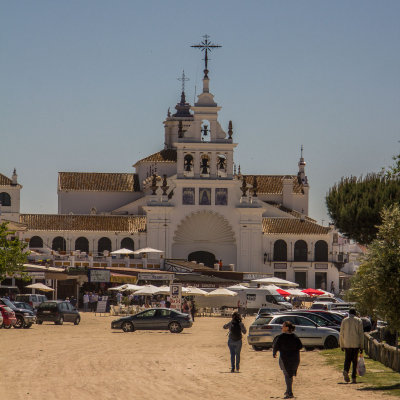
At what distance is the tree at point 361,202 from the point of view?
229 feet

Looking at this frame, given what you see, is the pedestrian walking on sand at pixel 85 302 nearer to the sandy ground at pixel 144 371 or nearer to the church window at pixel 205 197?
the church window at pixel 205 197

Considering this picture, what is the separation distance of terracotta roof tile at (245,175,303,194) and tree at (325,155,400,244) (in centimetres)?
4270

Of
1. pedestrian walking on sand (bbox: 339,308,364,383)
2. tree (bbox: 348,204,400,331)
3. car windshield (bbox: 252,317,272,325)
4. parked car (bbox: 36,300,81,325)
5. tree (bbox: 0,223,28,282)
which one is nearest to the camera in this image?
pedestrian walking on sand (bbox: 339,308,364,383)

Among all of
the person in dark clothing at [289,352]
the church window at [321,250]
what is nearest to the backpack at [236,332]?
the person in dark clothing at [289,352]

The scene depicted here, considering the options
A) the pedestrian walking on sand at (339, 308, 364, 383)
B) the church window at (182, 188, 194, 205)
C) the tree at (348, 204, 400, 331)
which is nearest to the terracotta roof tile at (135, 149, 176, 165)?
the church window at (182, 188, 194, 205)

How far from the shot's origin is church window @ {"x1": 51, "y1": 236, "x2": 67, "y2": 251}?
10153cm

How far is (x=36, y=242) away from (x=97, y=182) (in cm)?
1418

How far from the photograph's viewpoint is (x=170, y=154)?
386 feet

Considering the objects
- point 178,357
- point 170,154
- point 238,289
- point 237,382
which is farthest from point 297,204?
point 237,382

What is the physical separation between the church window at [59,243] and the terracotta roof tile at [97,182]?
1094 cm

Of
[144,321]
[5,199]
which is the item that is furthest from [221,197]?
[144,321]

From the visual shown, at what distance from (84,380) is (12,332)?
72.8ft

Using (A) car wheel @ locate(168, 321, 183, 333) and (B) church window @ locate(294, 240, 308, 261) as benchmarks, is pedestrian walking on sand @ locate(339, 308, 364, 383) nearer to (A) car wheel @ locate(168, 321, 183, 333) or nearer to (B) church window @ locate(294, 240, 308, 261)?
(A) car wheel @ locate(168, 321, 183, 333)

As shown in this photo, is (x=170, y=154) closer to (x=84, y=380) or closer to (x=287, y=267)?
(x=287, y=267)
